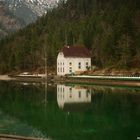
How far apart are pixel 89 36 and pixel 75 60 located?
47.4 ft

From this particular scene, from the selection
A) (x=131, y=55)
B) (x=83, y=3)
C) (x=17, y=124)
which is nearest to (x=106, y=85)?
(x=131, y=55)

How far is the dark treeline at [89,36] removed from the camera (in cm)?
9919

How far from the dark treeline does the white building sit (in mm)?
2870

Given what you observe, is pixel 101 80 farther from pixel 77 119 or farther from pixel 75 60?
pixel 77 119

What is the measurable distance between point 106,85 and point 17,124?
162 feet

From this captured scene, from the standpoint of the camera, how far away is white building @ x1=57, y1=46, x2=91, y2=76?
11575cm

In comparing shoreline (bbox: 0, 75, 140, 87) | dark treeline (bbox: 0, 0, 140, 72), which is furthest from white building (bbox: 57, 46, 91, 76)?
shoreline (bbox: 0, 75, 140, 87)

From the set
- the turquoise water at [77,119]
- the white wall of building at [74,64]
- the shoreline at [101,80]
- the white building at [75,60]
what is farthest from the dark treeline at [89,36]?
the turquoise water at [77,119]

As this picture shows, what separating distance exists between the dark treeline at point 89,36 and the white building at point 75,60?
2870mm

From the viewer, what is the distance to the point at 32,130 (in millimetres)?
32094

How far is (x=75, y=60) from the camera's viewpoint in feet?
382

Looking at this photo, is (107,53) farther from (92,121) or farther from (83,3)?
(83,3)

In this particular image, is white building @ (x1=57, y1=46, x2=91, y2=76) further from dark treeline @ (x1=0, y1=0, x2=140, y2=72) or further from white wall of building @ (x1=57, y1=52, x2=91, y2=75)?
dark treeline @ (x1=0, y1=0, x2=140, y2=72)

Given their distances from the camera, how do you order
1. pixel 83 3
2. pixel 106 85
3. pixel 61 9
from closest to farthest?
pixel 106 85
pixel 83 3
pixel 61 9
